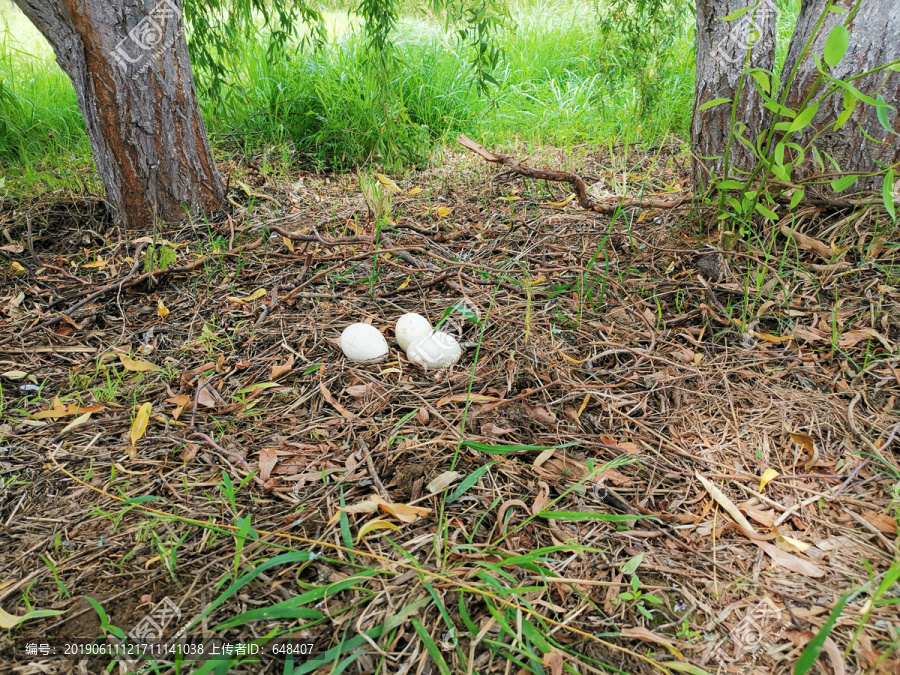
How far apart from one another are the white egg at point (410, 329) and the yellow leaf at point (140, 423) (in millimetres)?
772

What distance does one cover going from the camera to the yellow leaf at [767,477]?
1.43 meters

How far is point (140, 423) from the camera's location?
1.62 m

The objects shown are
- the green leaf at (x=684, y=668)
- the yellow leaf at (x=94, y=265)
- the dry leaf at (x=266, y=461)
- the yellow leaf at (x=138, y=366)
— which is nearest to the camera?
the green leaf at (x=684, y=668)

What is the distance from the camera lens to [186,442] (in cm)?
159

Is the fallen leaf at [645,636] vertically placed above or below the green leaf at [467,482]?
below

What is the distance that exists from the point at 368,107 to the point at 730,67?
2.00m

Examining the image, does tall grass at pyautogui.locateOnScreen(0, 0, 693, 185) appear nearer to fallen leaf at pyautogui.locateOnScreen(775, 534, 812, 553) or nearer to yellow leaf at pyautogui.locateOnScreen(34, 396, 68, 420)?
yellow leaf at pyautogui.locateOnScreen(34, 396, 68, 420)

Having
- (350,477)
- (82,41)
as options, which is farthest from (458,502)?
(82,41)

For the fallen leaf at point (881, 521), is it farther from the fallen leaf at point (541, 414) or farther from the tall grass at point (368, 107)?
the tall grass at point (368, 107)

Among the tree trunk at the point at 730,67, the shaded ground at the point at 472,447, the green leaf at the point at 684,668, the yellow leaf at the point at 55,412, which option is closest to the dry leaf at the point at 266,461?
the shaded ground at the point at 472,447

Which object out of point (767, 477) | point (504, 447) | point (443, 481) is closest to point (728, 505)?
point (767, 477)

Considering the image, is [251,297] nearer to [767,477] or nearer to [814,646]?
[767,477]

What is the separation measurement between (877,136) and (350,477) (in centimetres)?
212

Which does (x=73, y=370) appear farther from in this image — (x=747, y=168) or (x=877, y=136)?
(x=877, y=136)
